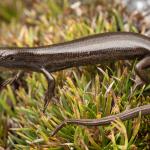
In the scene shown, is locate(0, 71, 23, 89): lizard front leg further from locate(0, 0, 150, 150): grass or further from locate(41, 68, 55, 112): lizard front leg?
locate(41, 68, 55, 112): lizard front leg

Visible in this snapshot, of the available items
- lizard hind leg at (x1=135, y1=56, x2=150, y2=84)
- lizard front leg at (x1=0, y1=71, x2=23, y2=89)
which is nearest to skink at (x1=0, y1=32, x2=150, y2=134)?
lizard hind leg at (x1=135, y1=56, x2=150, y2=84)

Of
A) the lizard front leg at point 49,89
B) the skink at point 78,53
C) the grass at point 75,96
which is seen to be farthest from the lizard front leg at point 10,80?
the lizard front leg at point 49,89

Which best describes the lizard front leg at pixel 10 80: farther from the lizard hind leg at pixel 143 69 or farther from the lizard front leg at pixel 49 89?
the lizard hind leg at pixel 143 69

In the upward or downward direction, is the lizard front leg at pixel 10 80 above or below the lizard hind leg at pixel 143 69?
above

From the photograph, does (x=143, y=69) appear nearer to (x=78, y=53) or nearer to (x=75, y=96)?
(x=78, y=53)

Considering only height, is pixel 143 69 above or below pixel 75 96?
above

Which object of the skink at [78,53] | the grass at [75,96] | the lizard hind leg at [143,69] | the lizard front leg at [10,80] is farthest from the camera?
the lizard front leg at [10,80]

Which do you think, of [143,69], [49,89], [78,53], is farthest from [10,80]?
[143,69]
